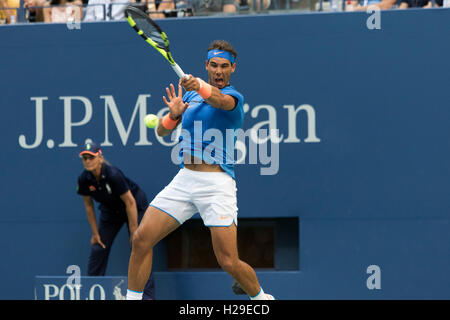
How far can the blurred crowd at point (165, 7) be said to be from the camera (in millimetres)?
7496

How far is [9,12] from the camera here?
7.98 metres

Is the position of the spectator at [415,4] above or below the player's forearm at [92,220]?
above

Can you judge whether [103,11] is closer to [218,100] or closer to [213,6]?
[213,6]

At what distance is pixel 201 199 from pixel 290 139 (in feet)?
7.15

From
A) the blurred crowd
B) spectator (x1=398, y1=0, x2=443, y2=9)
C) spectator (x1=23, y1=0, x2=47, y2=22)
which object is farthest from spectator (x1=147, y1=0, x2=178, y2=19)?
spectator (x1=398, y1=0, x2=443, y2=9)

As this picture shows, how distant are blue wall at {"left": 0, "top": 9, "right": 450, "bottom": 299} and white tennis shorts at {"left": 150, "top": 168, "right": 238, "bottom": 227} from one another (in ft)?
6.52

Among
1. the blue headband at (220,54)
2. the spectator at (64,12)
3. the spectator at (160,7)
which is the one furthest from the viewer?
the spectator at (64,12)

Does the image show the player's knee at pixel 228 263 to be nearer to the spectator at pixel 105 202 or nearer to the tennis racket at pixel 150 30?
the tennis racket at pixel 150 30

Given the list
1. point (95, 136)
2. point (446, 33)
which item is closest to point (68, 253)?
point (95, 136)

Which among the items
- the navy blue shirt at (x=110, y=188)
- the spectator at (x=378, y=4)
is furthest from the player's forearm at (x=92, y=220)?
the spectator at (x=378, y=4)

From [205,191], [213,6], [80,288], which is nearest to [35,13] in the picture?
[213,6]

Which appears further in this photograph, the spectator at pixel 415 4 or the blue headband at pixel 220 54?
the spectator at pixel 415 4

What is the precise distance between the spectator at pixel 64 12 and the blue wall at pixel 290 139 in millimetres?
333

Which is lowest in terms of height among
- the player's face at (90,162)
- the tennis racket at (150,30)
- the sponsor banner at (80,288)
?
the sponsor banner at (80,288)
